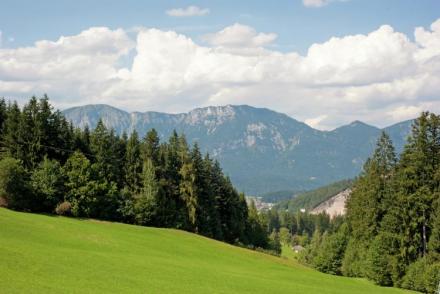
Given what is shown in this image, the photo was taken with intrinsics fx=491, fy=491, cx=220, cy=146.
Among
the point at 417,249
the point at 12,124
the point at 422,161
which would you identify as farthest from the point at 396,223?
the point at 12,124

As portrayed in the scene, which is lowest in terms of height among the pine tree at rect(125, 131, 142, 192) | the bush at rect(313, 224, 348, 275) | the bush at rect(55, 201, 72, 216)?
the bush at rect(313, 224, 348, 275)

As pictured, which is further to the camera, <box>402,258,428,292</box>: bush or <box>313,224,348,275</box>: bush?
<box>313,224,348,275</box>: bush

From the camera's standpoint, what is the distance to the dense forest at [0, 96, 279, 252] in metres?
68.9

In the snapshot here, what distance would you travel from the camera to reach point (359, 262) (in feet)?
252

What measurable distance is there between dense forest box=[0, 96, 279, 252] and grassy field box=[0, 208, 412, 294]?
6869 millimetres

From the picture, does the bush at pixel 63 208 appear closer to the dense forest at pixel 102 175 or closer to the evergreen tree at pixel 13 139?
the dense forest at pixel 102 175

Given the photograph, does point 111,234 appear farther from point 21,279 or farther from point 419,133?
point 419,133

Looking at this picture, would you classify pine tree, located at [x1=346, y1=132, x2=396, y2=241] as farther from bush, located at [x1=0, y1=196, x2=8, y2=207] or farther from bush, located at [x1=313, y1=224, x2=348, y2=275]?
bush, located at [x1=0, y1=196, x2=8, y2=207]

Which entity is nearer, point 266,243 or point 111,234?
point 111,234

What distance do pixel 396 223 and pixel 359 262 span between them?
11.1m

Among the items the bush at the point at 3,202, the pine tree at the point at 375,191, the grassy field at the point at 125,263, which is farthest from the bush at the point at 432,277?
the bush at the point at 3,202

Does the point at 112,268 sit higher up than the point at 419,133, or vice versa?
the point at 419,133

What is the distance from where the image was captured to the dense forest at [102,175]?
2714 inches

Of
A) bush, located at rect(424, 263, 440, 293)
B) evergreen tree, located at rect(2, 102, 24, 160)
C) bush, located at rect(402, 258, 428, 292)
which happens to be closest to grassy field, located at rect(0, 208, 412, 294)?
bush, located at rect(424, 263, 440, 293)
